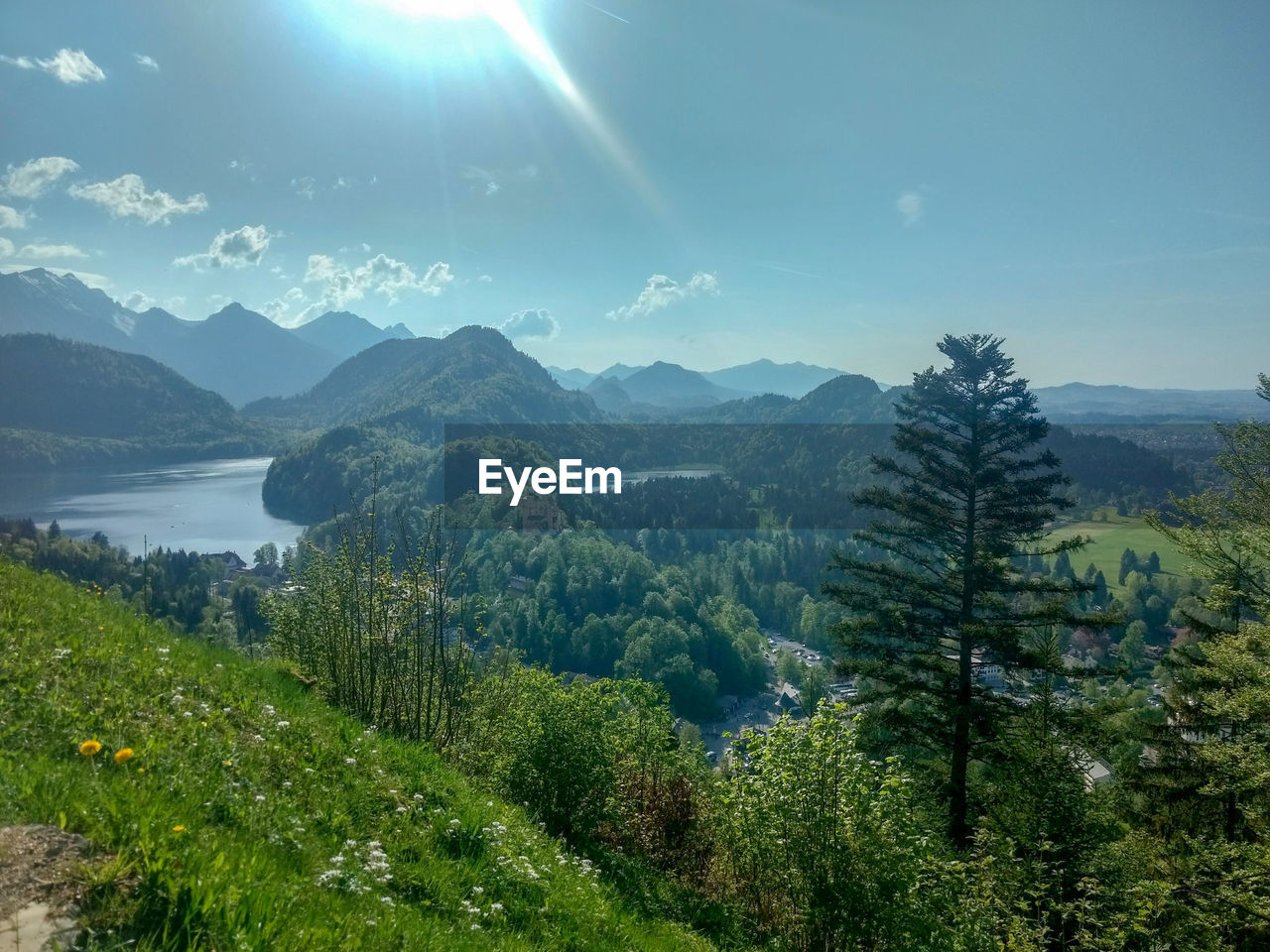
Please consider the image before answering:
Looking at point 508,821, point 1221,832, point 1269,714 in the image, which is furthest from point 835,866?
point 1221,832

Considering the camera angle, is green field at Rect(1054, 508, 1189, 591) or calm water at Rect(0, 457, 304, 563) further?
calm water at Rect(0, 457, 304, 563)

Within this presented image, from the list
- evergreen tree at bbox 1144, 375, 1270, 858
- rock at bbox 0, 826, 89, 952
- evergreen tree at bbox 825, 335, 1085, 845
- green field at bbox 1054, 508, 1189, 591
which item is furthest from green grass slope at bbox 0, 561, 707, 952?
green field at bbox 1054, 508, 1189, 591

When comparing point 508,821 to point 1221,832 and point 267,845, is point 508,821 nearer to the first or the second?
point 267,845

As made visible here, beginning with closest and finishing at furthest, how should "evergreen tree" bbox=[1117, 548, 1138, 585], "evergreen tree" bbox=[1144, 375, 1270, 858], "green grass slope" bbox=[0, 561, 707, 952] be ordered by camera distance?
1. "green grass slope" bbox=[0, 561, 707, 952]
2. "evergreen tree" bbox=[1144, 375, 1270, 858]
3. "evergreen tree" bbox=[1117, 548, 1138, 585]

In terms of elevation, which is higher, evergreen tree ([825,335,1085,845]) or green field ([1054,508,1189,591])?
evergreen tree ([825,335,1085,845])

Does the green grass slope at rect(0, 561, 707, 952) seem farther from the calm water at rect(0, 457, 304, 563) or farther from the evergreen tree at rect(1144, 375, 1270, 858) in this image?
the calm water at rect(0, 457, 304, 563)

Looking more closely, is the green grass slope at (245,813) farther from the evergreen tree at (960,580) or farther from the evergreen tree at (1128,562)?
the evergreen tree at (1128,562)
